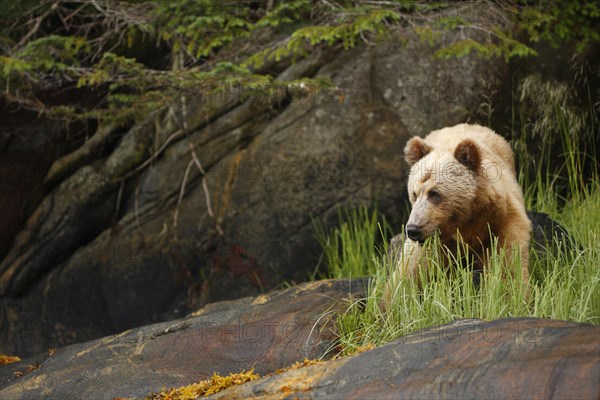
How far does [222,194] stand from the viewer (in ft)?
27.6

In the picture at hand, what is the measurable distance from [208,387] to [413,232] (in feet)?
5.35

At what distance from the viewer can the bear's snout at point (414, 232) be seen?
16.3 ft

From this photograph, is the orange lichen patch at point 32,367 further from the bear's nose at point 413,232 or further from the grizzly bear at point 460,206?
the bear's nose at point 413,232

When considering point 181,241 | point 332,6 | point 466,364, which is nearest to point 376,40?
point 332,6

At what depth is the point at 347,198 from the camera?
26.7 ft

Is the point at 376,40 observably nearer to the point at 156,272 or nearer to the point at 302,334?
the point at 156,272

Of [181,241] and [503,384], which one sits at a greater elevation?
[503,384]

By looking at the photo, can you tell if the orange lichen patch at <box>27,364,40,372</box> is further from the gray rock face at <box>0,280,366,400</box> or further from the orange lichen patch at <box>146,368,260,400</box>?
the orange lichen patch at <box>146,368,260,400</box>

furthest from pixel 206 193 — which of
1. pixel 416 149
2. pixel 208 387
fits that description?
pixel 208 387

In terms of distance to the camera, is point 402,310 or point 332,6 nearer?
point 402,310

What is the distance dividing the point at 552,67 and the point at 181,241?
176 inches

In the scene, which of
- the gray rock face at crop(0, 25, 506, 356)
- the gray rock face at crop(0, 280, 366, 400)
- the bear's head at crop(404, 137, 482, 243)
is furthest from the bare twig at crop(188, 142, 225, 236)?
the bear's head at crop(404, 137, 482, 243)

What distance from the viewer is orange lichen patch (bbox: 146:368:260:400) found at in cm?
427

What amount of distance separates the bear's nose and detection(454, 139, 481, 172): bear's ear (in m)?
0.63
